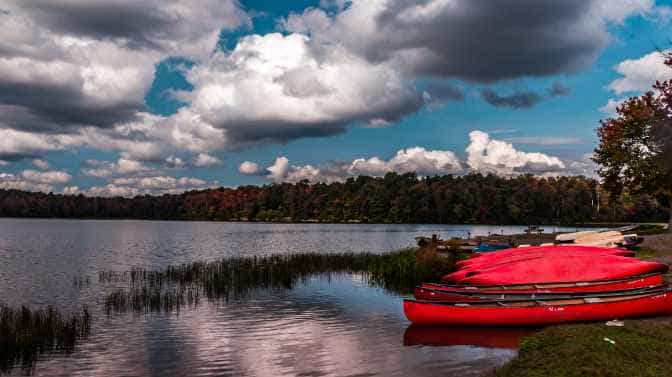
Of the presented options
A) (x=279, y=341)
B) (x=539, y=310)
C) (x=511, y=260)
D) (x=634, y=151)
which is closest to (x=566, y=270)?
(x=511, y=260)

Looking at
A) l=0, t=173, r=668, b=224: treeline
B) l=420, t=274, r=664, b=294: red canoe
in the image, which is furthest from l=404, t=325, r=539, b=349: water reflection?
l=0, t=173, r=668, b=224: treeline

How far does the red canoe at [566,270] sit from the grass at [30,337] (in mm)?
13622

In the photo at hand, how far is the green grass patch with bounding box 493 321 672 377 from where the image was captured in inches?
360

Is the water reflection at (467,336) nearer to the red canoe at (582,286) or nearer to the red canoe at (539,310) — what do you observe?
the red canoe at (539,310)

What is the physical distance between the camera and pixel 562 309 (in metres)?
14.7

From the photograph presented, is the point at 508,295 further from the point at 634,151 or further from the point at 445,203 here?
the point at 445,203

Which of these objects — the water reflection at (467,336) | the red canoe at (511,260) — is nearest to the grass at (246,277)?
the red canoe at (511,260)

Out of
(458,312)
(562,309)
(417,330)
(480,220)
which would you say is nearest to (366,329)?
(417,330)

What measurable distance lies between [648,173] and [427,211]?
112710 mm

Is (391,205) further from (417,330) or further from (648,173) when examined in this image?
(417,330)

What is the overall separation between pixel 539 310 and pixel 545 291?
2568mm

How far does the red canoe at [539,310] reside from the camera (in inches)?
568

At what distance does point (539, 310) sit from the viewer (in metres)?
14.9

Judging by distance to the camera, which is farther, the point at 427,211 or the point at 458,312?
the point at 427,211
